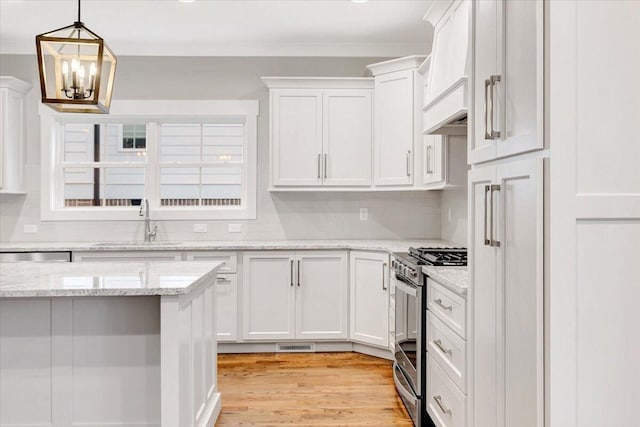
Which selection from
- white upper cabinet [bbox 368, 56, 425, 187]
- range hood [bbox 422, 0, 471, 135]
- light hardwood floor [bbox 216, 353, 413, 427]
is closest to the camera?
range hood [bbox 422, 0, 471, 135]

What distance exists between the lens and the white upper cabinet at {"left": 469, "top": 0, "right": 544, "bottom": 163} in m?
1.37

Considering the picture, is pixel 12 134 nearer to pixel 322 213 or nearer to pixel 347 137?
pixel 322 213

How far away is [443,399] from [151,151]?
3648mm

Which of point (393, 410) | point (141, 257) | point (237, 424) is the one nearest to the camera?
point (237, 424)

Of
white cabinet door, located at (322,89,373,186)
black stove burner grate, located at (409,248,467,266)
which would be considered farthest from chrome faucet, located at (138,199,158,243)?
black stove burner grate, located at (409,248,467,266)

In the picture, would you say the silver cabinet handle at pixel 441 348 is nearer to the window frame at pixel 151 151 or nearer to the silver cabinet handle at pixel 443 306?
the silver cabinet handle at pixel 443 306

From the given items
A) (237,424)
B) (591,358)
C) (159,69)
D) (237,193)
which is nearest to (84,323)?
(237,424)

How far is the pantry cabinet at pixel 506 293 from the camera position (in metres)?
1.39

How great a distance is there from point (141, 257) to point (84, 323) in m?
1.90

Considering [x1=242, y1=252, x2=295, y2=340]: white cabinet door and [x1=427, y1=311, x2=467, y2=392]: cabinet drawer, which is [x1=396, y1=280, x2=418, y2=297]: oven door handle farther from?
[x1=242, y1=252, x2=295, y2=340]: white cabinet door

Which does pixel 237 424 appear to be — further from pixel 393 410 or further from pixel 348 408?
pixel 393 410

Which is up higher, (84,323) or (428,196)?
(428,196)

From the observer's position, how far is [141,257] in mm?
4094

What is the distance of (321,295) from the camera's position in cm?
420
